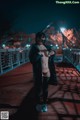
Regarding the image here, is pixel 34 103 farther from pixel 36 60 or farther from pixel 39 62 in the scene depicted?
pixel 36 60

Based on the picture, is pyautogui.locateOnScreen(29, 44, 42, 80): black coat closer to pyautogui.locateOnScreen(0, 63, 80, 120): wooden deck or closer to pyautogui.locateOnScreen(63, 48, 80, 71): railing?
pyautogui.locateOnScreen(0, 63, 80, 120): wooden deck

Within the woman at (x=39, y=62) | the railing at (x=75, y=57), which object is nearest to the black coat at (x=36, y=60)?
the woman at (x=39, y=62)

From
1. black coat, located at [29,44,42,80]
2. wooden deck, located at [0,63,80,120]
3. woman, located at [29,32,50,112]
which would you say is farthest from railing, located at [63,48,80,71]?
black coat, located at [29,44,42,80]

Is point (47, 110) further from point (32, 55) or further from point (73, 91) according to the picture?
point (73, 91)

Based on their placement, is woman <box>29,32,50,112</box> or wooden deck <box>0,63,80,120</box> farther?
woman <box>29,32,50,112</box>

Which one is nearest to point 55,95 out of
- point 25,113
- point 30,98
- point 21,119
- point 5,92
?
point 30,98

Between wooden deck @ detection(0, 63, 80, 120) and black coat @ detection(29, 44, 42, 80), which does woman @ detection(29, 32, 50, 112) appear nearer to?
black coat @ detection(29, 44, 42, 80)

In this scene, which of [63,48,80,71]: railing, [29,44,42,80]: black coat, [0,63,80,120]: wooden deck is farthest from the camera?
[63,48,80,71]: railing

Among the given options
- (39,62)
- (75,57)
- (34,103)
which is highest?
(39,62)

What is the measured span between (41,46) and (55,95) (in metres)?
2.82

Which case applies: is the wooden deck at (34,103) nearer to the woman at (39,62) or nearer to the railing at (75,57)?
the woman at (39,62)

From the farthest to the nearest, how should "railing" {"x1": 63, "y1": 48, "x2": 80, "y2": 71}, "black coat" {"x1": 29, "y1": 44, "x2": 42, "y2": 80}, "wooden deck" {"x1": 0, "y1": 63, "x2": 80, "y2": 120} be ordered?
"railing" {"x1": 63, "y1": 48, "x2": 80, "y2": 71}, "black coat" {"x1": 29, "y1": 44, "x2": 42, "y2": 80}, "wooden deck" {"x1": 0, "y1": 63, "x2": 80, "y2": 120}

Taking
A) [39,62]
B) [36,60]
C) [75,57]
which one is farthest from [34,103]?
[75,57]

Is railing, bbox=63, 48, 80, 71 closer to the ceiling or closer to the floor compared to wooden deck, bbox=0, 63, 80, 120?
closer to the ceiling
